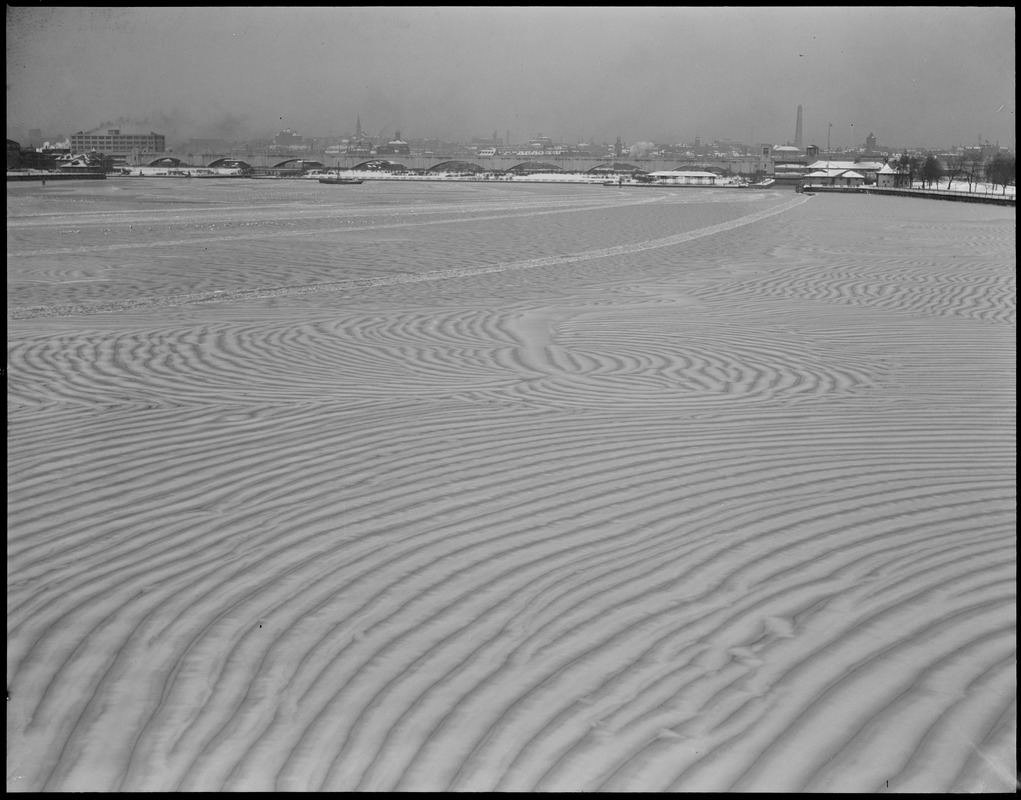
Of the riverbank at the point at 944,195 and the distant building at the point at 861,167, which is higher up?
the distant building at the point at 861,167

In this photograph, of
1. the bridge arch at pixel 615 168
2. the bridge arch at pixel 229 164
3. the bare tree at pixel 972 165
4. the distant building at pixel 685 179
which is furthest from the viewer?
the bridge arch at pixel 615 168

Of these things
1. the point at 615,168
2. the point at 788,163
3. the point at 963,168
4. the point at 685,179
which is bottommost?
the point at 685,179

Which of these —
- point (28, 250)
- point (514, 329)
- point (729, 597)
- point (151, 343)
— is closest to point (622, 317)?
point (514, 329)

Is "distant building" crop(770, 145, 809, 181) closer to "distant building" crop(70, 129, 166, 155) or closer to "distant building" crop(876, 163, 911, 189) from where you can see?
"distant building" crop(876, 163, 911, 189)

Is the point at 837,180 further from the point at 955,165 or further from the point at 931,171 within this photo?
the point at 931,171

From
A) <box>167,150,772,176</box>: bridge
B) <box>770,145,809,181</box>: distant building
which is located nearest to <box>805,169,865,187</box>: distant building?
<box>770,145,809,181</box>: distant building

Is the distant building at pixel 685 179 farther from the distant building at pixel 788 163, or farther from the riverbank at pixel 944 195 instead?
the riverbank at pixel 944 195

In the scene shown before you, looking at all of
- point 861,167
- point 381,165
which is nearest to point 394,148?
point 381,165

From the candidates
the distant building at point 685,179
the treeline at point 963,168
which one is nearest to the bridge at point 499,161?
the distant building at point 685,179

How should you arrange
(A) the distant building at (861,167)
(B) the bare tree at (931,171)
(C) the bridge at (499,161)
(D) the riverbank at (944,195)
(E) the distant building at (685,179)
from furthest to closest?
(C) the bridge at (499,161) < (E) the distant building at (685,179) < (A) the distant building at (861,167) < (B) the bare tree at (931,171) < (D) the riverbank at (944,195)

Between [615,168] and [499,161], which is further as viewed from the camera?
[615,168]

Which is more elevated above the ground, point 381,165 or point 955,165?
point 955,165
